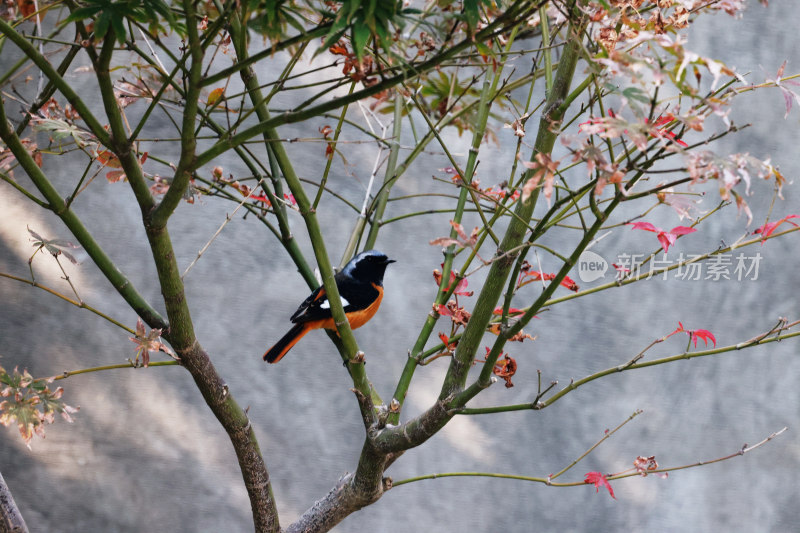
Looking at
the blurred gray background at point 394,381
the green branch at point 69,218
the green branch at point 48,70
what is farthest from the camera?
the blurred gray background at point 394,381

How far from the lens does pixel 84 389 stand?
79.7 inches

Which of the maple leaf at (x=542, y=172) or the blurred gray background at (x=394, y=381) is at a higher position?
the blurred gray background at (x=394, y=381)

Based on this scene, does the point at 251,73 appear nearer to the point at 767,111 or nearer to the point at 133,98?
the point at 133,98

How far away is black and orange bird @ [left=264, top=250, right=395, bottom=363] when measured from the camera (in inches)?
50.1

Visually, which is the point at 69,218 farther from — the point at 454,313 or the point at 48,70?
the point at 454,313

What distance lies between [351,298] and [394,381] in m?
0.76

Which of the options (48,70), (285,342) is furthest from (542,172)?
(285,342)

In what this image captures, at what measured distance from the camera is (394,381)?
2039 mm

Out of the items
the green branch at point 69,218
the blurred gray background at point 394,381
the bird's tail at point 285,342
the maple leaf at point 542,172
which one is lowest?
the maple leaf at point 542,172

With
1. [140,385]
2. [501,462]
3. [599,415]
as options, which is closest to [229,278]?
[140,385]

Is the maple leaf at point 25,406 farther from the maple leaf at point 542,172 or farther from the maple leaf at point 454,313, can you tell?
the maple leaf at point 542,172

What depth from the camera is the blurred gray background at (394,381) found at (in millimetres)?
1998

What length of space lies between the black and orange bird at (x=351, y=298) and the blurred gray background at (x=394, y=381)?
2.22 feet

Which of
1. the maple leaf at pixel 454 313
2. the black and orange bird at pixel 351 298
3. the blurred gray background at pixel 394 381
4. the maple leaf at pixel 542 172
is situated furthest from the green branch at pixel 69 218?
the blurred gray background at pixel 394 381
